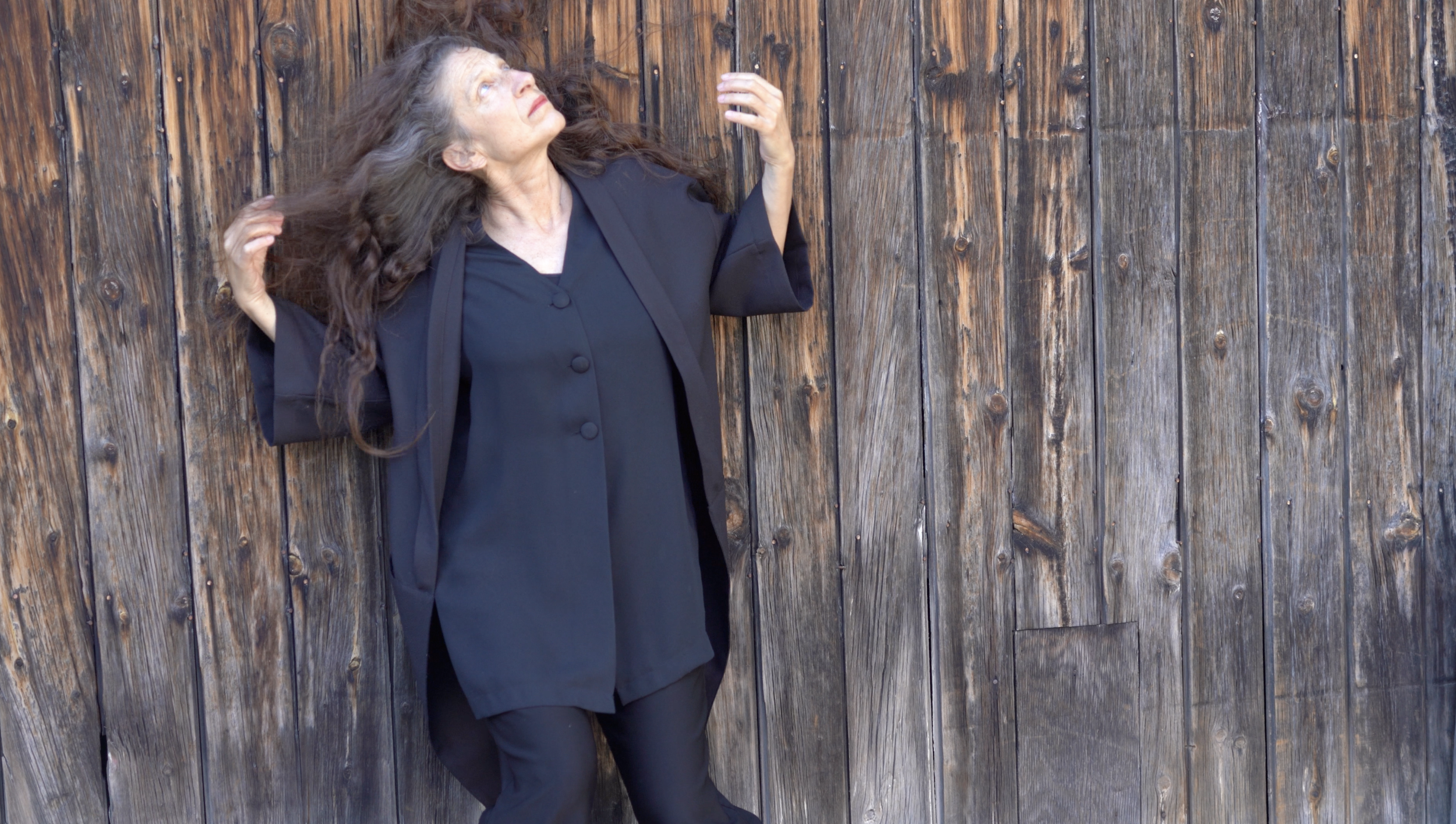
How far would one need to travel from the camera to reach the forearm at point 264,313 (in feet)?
6.11

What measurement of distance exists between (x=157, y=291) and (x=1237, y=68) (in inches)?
83.5

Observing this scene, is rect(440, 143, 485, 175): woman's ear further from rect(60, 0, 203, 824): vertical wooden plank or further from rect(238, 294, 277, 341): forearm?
rect(60, 0, 203, 824): vertical wooden plank

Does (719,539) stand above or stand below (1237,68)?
below

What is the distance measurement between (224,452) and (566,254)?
76 cm

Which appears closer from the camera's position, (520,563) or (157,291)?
(520,563)

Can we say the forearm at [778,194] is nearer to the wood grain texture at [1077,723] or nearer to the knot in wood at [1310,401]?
the wood grain texture at [1077,723]

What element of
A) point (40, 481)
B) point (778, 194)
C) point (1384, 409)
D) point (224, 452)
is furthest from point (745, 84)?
point (1384, 409)

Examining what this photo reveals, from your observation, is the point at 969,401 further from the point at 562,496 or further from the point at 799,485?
the point at 562,496

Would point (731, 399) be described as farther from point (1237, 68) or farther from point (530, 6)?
point (1237, 68)

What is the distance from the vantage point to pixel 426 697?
1930 millimetres

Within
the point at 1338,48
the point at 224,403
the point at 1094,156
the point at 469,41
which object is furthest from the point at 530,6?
the point at 1338,48

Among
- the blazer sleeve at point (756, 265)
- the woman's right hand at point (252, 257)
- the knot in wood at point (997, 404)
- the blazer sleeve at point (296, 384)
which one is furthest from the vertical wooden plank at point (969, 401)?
the woman's right hand at point (252, 257)

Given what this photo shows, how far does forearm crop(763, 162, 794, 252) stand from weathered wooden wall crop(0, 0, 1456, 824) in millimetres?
194

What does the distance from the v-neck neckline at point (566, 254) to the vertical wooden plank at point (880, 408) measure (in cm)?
54
